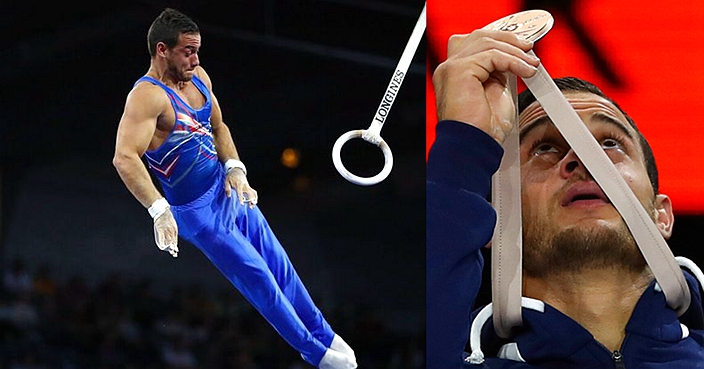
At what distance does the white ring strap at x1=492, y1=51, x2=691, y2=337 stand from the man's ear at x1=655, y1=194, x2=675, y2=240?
0.13 metres

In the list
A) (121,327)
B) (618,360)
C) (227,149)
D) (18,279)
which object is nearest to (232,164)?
(227,149)

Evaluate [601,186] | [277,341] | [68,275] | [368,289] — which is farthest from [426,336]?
[68,275]

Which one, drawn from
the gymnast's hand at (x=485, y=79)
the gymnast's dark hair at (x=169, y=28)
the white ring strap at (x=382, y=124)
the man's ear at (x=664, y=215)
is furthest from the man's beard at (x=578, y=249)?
the gymnast's dark hair at (x=169, y=28)

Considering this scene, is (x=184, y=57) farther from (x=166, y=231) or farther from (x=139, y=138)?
(x=166, y=231)

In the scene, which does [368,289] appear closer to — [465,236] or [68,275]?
[465,236]

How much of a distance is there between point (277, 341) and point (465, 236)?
0.54m

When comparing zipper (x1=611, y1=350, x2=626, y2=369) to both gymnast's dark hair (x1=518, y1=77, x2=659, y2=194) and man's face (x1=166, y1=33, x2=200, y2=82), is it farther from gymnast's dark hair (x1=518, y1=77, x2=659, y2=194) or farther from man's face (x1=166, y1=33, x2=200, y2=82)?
man's face (x1=166, y1=33, x2=200, y2=82)

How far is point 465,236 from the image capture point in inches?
89.8

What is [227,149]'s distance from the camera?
96.2 inches

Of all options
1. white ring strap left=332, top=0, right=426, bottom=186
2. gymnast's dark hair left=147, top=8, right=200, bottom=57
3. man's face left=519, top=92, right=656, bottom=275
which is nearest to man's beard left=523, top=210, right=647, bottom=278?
man's face left=519, top=92, right=656, bottom=275

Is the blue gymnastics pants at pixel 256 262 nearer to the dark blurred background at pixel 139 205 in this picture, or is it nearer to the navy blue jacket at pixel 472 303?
the dark blurred background at pixel 139 205

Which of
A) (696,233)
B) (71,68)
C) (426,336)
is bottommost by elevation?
(426,336)

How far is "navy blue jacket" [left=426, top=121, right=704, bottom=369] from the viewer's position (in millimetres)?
2266

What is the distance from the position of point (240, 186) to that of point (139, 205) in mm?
236
